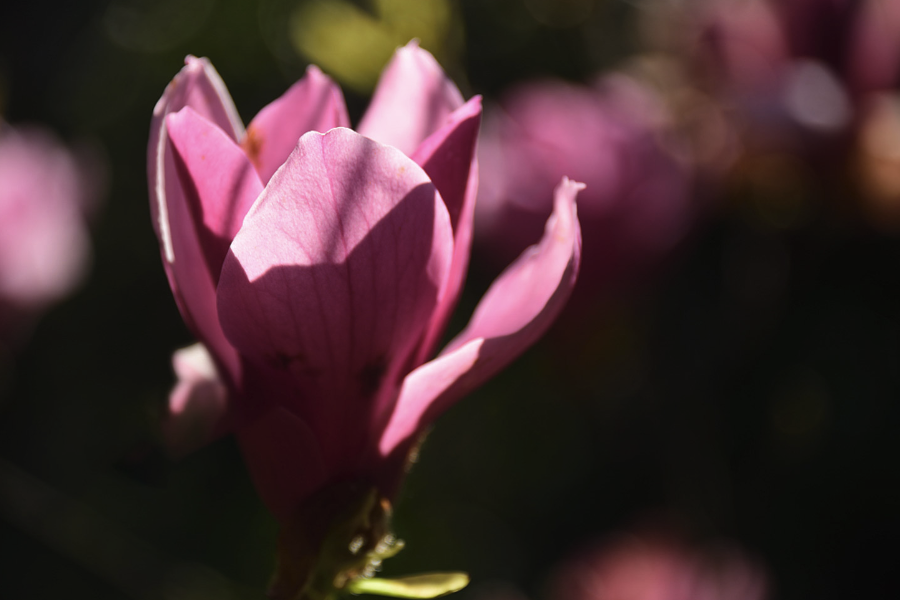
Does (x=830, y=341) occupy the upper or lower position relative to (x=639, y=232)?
lower

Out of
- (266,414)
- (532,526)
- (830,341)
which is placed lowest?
(532,526)

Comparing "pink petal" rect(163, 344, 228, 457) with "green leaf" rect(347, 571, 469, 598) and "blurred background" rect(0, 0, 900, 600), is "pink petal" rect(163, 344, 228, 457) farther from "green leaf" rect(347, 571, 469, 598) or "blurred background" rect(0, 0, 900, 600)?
"blurred background" rect(0, 0, 900, 600)

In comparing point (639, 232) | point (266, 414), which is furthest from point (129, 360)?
point (266, 414)

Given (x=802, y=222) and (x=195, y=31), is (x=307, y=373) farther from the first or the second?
(x=195, y=31)

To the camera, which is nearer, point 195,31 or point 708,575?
point 708,575

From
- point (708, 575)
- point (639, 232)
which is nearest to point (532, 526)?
point (708, 575)

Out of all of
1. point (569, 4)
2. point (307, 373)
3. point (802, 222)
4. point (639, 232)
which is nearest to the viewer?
point (307, 373)

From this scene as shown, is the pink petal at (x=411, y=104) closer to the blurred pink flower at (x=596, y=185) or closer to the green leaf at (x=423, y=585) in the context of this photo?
the green leaf at (x=423, y=585)

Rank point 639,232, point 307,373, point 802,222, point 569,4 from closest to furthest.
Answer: point 307,373, point 639,232, point 802,222, point 569,4

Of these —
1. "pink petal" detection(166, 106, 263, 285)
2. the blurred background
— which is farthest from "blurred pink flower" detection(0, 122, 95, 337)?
"pink petal" detection(166, 106, 263, 285)
